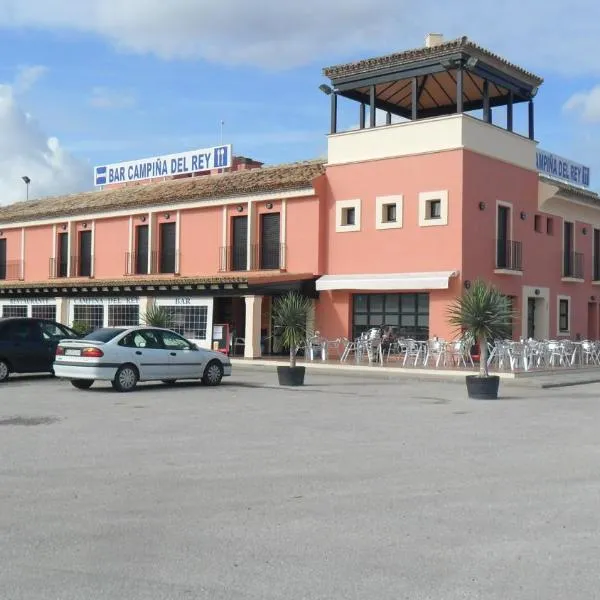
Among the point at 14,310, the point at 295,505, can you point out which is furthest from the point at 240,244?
the point at 295,505

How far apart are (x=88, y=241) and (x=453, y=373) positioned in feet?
68.8

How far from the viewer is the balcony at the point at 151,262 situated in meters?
35.3

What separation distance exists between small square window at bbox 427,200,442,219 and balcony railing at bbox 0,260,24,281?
70.7 ft

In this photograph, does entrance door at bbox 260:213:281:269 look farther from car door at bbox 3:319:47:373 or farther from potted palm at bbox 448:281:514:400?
potted palm at bbox 448:281:514:400

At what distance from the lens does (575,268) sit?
112 ft

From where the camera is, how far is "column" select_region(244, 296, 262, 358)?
1152 inches

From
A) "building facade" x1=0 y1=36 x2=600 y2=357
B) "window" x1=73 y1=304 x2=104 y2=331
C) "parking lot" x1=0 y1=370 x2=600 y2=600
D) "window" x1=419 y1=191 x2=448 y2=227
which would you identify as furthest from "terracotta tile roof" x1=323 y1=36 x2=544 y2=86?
"parking lot" x1=0 y1=370 x2=600 y2=600

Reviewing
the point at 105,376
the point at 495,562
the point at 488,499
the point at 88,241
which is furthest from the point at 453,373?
the point at 88,241

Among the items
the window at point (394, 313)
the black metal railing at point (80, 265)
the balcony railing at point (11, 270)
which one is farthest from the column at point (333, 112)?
the balcony railing at point (11, 270)

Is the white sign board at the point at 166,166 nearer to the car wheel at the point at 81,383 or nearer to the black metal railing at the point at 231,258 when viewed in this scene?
the black metal railing at the point at 231,258

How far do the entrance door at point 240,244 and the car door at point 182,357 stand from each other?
13.5 m

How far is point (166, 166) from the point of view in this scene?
41.3m

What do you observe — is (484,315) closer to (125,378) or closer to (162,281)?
(125,378)

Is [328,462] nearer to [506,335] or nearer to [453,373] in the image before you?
[506,335]
